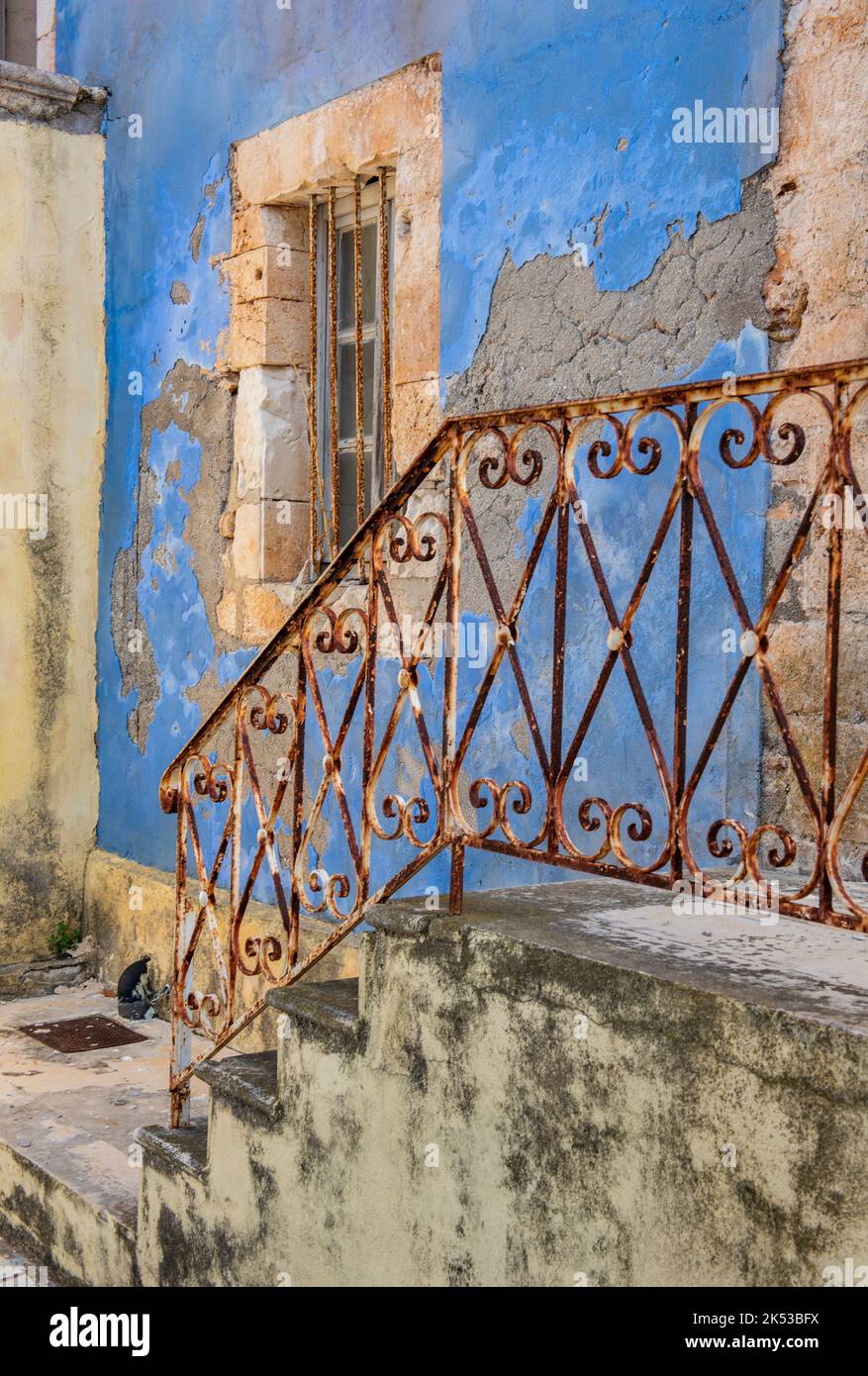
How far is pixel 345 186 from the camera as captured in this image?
19.6 ft

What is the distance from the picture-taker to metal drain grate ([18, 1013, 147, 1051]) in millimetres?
6215

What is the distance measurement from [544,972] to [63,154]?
5.98 m

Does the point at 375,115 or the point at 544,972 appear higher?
the point at 375,115

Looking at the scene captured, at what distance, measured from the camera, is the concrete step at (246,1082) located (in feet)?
11.5

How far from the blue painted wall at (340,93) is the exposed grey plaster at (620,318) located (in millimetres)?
60

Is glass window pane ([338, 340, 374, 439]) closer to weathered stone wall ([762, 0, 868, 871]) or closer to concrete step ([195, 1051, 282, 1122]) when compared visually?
weathered stone wall ([762, 0, 868, 871])

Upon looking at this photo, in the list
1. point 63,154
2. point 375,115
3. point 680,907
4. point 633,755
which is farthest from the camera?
point 63,154

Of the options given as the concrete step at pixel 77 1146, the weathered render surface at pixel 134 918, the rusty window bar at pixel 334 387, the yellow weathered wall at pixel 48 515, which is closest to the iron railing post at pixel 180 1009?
the concrete step at pixel 77 1146

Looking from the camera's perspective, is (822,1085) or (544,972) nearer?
(822,1085)

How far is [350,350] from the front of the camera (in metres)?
6.06

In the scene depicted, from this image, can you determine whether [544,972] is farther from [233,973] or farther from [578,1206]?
Answer: [233,973]

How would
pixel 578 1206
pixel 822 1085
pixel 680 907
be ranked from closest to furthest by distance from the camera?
1. pixel 822 1085
2. pixel 578 1206
3. pixel 680 907
